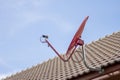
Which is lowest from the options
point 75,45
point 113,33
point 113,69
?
point 113,33

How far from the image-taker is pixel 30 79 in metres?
10.0

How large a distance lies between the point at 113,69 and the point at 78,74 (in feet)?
3.37

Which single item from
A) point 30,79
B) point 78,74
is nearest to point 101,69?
point 78,74

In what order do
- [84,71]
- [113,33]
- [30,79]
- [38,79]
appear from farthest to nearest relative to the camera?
[113,33]
[30,79]
[38,79]
[84,71]

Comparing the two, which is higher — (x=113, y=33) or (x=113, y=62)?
(x=113, y=62)

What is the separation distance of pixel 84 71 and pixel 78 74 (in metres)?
0.23

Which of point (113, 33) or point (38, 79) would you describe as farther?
point (113, 33)

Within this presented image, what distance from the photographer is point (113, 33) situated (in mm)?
11656

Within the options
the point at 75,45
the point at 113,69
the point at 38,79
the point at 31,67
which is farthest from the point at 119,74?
the point at 31,67

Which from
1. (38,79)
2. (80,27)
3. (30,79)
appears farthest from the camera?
(30,79)

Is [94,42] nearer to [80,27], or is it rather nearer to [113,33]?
[113,33]

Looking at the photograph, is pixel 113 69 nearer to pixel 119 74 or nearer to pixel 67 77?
pixel 119 74

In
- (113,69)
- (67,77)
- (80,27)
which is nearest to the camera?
(80,27)

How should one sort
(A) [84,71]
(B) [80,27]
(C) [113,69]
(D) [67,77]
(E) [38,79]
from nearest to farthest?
(B) [80,27] → (C) [113,69] → (A) [84,71] → (D) [67,77] → (E) [38,79]
